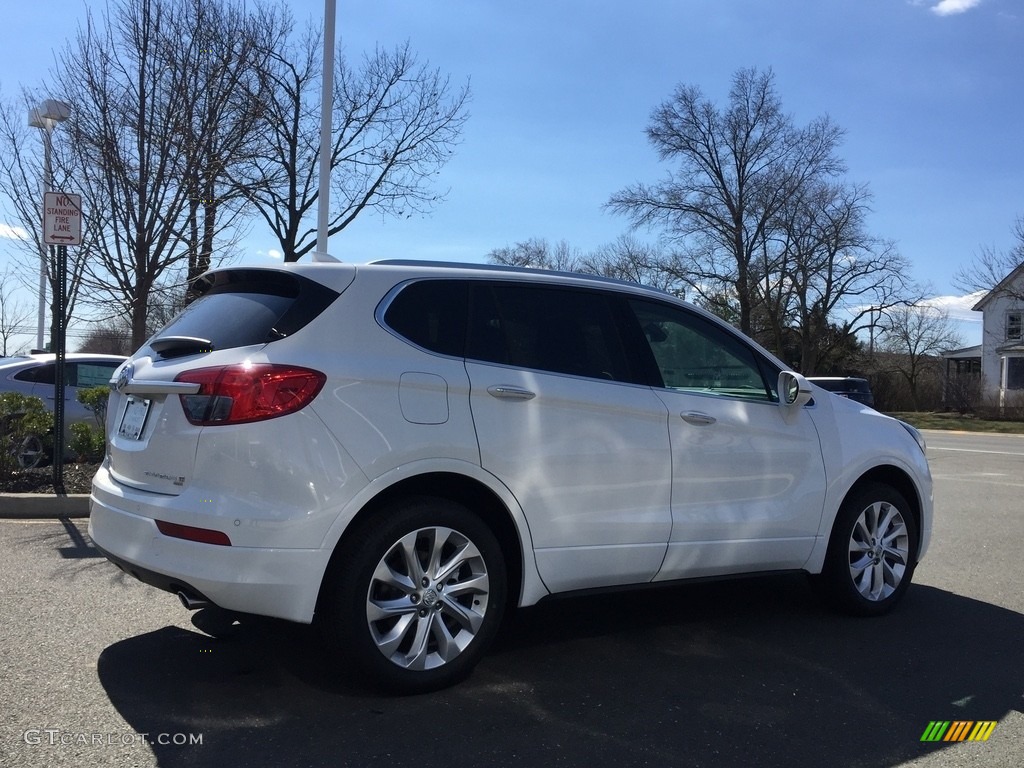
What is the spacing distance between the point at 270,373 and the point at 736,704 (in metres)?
2.31

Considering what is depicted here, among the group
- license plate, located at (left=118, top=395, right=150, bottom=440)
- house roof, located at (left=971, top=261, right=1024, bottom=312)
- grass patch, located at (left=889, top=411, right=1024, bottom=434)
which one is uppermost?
house roof, located at (left=971, top=261, right=1024, bottom=312)

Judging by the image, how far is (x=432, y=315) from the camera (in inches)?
159

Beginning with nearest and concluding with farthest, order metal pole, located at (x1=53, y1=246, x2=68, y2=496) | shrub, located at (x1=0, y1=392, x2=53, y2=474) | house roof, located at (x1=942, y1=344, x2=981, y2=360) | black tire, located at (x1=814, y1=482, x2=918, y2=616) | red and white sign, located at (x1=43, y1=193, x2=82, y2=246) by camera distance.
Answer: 1. black tire, located at (x1=814, y1=482, x2=918, y2=616)
2. red and white sign, located at (x1=43, y1=193, x2=82, y2=246)
3. metal pole, located at (x1=53, y1=246, x2=68, y2=496)
4. shrub, located at (x1=0, y1=392, x2=53, y2=474)
5. house roof, located at (x1=942, y1=344, x2=981, y2=360)

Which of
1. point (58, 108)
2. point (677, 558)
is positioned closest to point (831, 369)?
point (58, 108)

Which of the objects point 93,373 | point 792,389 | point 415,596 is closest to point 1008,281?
point 93,373

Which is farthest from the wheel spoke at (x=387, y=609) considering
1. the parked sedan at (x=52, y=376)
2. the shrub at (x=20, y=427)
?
the parked sedan at (x=52, y=376)

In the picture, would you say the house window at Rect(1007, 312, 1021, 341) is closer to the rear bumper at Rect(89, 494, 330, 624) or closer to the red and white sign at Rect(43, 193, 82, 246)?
the red and white sign at Rect(43, 193, 82, 246)

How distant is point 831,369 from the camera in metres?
49.4

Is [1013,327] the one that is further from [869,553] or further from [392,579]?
[392,579]

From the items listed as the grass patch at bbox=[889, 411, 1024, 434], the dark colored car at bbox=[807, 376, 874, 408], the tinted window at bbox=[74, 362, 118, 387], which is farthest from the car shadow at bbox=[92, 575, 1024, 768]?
the grass patch at bbox=[889, 411, 1024, 434]

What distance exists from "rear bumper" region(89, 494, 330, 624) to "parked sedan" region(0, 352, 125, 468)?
7.75m

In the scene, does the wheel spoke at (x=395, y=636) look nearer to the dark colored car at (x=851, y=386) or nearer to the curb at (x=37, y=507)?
the curb at (x=37, y=507)

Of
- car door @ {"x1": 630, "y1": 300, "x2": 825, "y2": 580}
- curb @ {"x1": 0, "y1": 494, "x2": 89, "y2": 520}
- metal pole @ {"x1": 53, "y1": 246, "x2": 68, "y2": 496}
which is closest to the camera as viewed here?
car door @ {"x1": 630, "y1": 300, "x2": 825, "y2": 580}

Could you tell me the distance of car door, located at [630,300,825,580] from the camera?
4.50 metres
